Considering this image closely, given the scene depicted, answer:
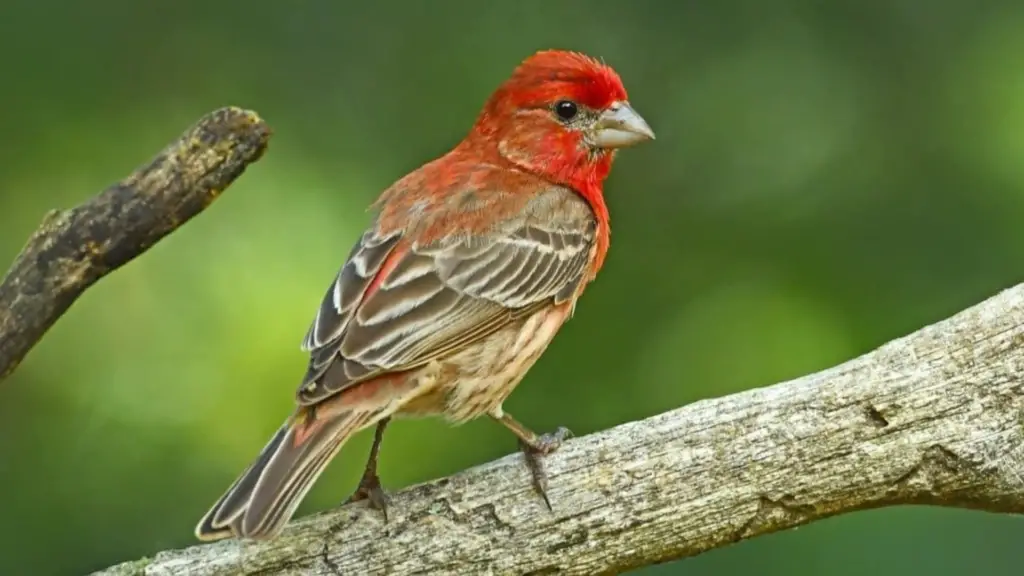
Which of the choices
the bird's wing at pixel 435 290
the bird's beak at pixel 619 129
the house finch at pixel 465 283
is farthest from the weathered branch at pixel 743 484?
the bird's beak at pixel 619 129

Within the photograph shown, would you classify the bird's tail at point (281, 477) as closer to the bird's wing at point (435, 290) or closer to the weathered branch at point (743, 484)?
the bird's wing at point (435, 290)

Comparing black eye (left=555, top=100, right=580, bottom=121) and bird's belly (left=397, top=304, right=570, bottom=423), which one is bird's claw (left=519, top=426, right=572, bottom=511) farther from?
black eye (left=555, top=100, right=580, bottom=121)

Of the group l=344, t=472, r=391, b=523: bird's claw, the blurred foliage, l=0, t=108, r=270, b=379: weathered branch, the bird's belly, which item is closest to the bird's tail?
l=344, t=472, r=391, b=523: bird's claw

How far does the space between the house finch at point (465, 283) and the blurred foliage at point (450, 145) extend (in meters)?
0.71

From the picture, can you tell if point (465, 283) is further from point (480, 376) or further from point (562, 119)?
point (562, 119)

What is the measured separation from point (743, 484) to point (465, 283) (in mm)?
935

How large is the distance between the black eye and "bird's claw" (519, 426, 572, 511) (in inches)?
44.1

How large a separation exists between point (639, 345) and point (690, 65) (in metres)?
1.07

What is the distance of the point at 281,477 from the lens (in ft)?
12.7

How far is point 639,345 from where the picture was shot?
576cm

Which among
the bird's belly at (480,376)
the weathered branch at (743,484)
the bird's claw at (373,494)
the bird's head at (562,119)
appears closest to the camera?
the weathered branch at (743,484)

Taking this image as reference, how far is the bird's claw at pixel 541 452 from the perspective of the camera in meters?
4.08

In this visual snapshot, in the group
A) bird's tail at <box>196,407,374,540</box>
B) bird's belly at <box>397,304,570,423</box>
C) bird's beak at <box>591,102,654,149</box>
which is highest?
bird's beak at <box>591,102,654,149</box>

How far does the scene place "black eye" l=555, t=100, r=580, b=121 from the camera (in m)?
5.10
